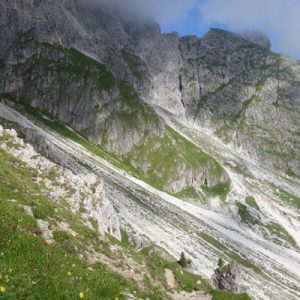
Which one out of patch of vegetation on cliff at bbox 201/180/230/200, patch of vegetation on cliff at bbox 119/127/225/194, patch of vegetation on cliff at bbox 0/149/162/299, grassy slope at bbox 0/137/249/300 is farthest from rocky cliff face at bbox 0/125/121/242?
patch of vegetation on cliff at bbox 201/180/230/200

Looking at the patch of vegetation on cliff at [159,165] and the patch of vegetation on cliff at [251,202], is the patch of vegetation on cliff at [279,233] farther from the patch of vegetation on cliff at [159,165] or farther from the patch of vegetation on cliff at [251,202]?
the patch of vegetation on cliff at [159,165]

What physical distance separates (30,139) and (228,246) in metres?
57.0

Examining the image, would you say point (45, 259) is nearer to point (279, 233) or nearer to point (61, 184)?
point (61, 184)

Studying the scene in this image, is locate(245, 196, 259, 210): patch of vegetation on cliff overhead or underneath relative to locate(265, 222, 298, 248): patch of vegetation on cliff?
overhead

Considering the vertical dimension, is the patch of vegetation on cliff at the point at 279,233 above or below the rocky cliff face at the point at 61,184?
below

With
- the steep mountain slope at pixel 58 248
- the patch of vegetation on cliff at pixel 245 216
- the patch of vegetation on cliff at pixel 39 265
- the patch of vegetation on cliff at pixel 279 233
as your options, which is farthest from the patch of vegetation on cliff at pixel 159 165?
the patch of vegetation on cliff at pixel 39 265

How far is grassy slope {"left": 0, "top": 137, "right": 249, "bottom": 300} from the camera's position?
Result: 11.8 m

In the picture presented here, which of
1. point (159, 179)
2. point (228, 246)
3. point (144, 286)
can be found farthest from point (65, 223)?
point (159, 179)

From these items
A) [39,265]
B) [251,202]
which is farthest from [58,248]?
[251,202]

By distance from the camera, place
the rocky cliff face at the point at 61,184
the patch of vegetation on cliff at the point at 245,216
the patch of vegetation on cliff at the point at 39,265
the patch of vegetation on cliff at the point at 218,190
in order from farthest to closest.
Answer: the patch of vegetation on cliff at the point at 218,190
the patch of vegetation on cliff at the point at 245,216
the rocky cliff face at the point at 61,184
the patch of vegetation on cliff at the point at 39,265

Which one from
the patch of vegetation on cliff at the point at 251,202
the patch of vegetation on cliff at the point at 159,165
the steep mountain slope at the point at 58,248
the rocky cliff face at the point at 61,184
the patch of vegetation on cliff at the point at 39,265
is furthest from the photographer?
the patch of vegetation on cliff at the point at 159,165

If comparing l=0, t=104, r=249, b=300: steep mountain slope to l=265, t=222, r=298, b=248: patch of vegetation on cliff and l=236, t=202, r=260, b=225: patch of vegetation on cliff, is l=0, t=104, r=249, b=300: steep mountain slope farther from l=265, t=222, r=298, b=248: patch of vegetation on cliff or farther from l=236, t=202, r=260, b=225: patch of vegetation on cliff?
l=236, t=202, r=260, b=225: patch of vegetation on cliff

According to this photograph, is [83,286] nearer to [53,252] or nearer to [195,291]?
[53,252]

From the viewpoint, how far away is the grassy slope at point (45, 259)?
11797mm
